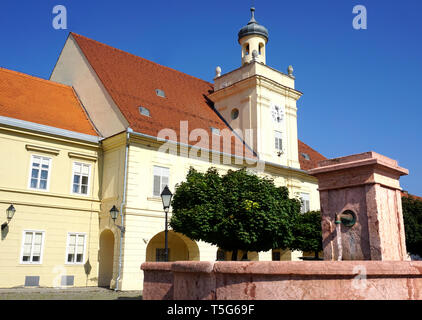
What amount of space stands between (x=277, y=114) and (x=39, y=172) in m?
15.2

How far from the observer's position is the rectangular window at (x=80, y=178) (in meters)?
19.9

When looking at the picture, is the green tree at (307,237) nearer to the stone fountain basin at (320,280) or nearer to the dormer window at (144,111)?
the dormer window at (144,111)

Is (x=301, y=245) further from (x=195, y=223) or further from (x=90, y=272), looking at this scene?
(x=90, y=272)

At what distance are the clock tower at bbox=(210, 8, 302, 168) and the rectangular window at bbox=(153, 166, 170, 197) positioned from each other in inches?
276

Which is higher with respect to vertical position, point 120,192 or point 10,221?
point 120,192

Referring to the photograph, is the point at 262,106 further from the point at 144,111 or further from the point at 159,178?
the point at 159,178

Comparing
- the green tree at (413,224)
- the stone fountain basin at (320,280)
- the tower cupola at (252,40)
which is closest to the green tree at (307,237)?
the green tree at (413,224)

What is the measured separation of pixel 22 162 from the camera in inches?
720

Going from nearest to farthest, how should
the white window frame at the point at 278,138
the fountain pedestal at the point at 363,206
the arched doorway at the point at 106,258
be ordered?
the fountain pedestal at the point at 363,206 < the arched doorway at the point at 106,258 < the white window frame at the point at 278,138

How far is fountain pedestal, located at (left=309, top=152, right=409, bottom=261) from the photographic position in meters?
8.82

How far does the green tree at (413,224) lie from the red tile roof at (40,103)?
75.4 feet
